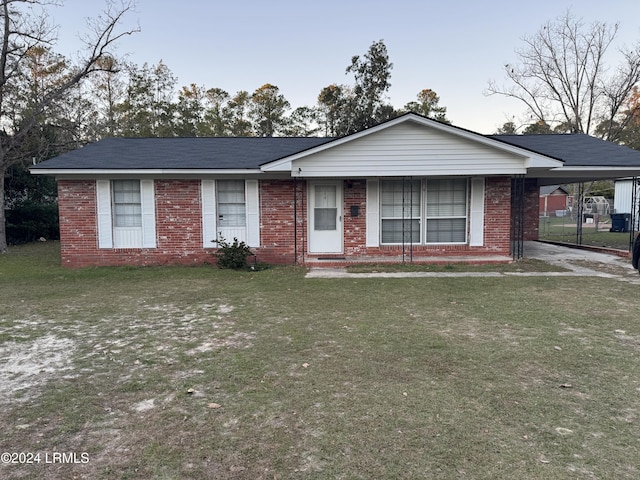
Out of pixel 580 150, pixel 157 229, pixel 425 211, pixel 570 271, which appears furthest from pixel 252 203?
pixel 580 150

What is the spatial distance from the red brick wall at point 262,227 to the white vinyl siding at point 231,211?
17 centimetres

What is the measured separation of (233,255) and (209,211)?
1543 mm

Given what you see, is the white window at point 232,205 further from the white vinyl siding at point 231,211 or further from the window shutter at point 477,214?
the window shutter at point 477,214

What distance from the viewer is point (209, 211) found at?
11.2 m

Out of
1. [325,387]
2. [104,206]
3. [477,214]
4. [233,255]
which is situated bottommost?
[325,387]

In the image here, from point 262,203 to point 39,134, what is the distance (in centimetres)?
1272

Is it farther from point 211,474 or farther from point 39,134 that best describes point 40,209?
point 211,474

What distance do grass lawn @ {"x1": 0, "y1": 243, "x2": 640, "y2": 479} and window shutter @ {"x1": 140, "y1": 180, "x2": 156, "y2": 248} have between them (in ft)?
13.7

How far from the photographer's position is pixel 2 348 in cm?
471

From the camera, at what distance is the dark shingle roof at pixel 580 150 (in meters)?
11.0

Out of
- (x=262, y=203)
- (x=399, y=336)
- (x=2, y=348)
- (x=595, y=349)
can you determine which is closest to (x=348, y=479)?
(x=399, y=336)

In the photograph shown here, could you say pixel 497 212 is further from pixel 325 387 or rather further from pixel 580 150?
pixel 325 387

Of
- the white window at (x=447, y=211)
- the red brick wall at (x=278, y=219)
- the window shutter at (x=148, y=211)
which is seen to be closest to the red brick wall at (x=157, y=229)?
the window shutter at (x=148, y=211)

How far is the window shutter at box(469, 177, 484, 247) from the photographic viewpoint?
440 inches
